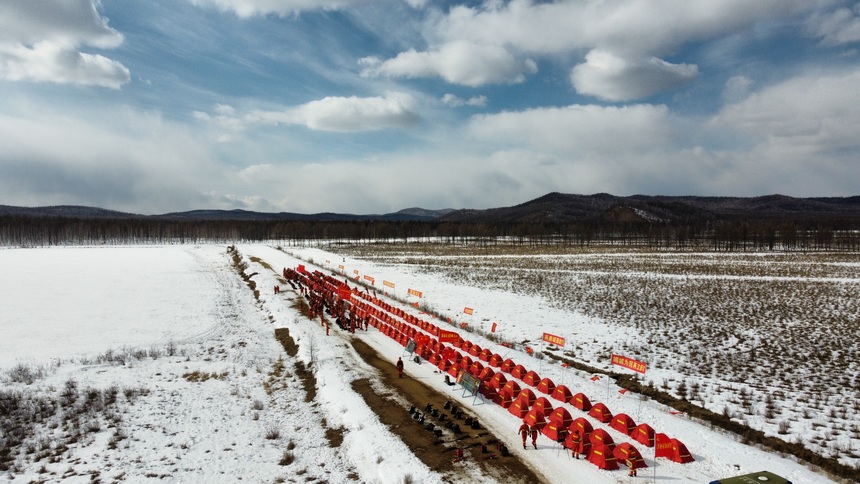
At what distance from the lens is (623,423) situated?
1308 centimetres

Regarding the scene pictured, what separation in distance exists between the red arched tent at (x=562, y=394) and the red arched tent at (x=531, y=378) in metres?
1.12

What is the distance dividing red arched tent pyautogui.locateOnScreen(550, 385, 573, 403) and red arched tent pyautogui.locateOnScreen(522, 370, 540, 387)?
3.68 feet

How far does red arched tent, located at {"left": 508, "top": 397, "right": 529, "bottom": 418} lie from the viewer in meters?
14.4

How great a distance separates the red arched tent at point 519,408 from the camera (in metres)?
14.4

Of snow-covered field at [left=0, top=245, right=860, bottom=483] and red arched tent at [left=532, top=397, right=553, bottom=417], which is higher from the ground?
red arched tent at [left=532, top=397, right=553, bottom=417]

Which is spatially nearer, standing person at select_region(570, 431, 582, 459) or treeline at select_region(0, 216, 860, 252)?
standing person at select_region(570, 431, 582, 459)

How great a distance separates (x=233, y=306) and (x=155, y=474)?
27032 millimetres

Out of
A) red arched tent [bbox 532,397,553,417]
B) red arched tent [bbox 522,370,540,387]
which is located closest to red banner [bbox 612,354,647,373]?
red arched tent [bbox 522,370,540,387]

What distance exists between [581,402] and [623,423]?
1.77 m

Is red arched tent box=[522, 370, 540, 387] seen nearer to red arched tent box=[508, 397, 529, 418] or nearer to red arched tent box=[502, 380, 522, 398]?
red arched tent box=[502, 380, 522, 398]

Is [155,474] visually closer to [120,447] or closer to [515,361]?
[120,447]

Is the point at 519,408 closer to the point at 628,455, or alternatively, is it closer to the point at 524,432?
the point at 524,432

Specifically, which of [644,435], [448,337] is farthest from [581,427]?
[448,337]

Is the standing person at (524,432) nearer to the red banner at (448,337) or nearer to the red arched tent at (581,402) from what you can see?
the red arched tent at (581,402)
